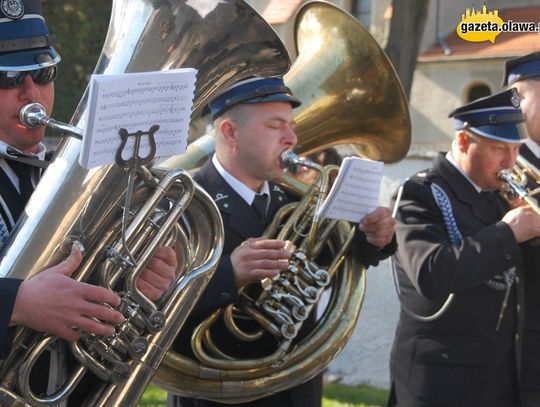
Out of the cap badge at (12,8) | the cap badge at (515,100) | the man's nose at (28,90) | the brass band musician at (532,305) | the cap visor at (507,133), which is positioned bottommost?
the brass band musician at (532,305)

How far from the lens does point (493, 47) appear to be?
19641mm

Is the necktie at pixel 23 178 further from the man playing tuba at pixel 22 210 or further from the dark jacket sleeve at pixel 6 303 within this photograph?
the dark jacket sleeve at pixel 6 303

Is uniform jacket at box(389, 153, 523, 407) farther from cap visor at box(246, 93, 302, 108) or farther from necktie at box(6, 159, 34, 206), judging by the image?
necktie at box(6, 159, 34, 206)

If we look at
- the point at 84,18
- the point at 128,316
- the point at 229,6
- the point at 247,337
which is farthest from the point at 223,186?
the point at 84,18

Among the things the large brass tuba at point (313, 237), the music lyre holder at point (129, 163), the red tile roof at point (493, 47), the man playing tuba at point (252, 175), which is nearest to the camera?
the music lyre holder at point (129, 163)

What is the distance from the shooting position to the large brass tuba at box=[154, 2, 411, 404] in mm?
3135

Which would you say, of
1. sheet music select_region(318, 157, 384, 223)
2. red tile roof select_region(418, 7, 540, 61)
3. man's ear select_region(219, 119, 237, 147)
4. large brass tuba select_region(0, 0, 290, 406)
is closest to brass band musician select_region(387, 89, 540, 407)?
sheet music select_region(318, 157, 384, 223)

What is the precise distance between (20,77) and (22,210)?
328 millimetres

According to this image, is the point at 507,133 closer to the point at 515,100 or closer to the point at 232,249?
the point at 515,100

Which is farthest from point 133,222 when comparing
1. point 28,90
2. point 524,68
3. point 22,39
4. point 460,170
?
point 524,68

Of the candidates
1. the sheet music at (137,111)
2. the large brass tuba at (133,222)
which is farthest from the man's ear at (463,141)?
the sheet music at (137,111)

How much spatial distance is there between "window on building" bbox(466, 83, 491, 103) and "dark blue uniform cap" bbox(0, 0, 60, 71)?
60.5ft

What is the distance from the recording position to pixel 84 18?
13.7m

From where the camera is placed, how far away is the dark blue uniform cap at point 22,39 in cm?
236
